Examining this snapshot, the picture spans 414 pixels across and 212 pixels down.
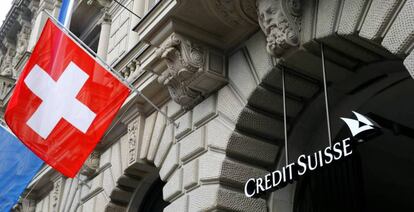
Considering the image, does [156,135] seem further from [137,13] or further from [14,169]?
[137,13]

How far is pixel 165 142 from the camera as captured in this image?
9.77 m

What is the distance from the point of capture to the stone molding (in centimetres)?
863

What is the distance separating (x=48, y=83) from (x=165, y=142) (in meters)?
2.25

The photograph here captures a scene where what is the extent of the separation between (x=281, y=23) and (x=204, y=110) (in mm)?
2250

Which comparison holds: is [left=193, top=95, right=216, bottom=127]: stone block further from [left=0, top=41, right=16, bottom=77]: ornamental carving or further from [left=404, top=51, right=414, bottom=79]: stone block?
[left=0, top=41, right=16, bottom=77]: ornamental carving

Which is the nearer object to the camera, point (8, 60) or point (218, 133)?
point (218, 133)

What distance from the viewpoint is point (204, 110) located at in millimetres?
8992

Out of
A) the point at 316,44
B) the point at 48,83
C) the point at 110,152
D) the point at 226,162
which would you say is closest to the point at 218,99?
the point at 226,162

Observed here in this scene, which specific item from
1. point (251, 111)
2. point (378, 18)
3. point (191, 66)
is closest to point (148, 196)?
point (191, 66)

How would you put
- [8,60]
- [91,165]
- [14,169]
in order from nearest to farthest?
[14,169]
[91,165]
[8,60]

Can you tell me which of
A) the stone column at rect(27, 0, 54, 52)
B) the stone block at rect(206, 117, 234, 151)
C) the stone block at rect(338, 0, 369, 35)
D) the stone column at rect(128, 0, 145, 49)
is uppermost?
the stone column at rect(27, 0, 54, 52)

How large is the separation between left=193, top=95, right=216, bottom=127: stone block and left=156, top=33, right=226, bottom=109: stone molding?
128mm

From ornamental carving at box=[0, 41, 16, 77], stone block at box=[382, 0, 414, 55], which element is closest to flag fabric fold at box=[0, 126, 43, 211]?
stone block at box=[382, 0, 414, 55]

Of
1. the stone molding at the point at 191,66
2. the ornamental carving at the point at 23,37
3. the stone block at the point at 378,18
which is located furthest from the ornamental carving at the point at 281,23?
the ornamental carving at the point at 23,37
